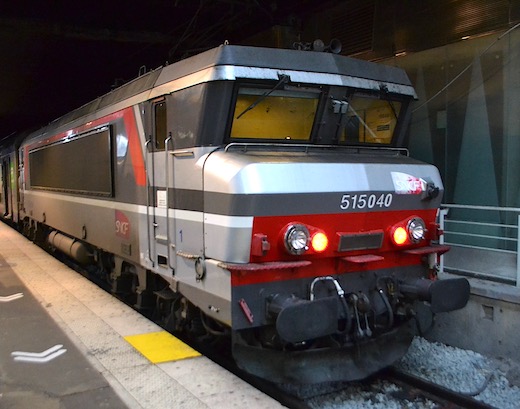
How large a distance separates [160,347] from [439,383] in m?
2.98

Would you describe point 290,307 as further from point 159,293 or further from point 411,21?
point 411,21

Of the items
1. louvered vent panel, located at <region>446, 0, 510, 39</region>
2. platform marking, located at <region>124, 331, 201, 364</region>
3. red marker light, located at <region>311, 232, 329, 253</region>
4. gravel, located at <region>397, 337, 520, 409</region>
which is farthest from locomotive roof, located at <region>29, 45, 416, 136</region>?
louvered vent panel, located at <region>446, 0, 510, 39</region>

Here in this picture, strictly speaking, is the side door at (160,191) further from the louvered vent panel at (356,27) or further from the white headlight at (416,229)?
the louvered vent panel at (356,27)

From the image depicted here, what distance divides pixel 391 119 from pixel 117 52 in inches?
483

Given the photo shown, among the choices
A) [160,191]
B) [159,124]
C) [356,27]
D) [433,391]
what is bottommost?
[433,391]

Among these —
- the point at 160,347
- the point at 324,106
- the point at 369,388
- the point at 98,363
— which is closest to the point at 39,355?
the point at 98,363

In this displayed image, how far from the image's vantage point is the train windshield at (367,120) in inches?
207

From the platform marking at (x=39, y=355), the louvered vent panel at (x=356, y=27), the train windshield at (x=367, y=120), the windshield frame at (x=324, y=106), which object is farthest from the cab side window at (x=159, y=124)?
the louvered vent panel at (x=356, y=27)

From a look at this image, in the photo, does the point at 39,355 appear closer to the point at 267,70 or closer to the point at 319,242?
the point at 319,242

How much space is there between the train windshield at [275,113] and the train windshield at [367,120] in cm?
31

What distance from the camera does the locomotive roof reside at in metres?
4.56

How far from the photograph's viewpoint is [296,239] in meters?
4.35

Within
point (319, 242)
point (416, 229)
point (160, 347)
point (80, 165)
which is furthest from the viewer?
point (80, 165)

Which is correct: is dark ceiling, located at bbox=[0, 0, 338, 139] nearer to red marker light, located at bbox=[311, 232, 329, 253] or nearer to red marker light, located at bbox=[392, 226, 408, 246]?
red marker light, located at bbox=[311, 232, 329, 253]
